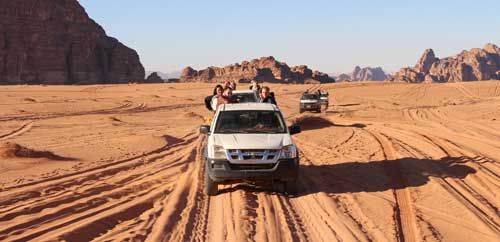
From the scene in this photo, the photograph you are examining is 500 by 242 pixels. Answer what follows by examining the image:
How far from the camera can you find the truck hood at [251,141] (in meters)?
9.80

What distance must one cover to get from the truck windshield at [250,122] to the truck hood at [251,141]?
Answer: 1.07 feet

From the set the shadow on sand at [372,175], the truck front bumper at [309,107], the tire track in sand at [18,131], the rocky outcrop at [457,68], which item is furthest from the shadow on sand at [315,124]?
the rocky outcrop at [457,68]

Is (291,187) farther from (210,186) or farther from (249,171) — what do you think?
(210,186)

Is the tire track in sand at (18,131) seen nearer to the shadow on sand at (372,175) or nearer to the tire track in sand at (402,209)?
the shadow on sand at (372,175)

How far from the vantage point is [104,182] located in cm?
1130

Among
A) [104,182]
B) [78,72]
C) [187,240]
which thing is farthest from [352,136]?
[78,72]

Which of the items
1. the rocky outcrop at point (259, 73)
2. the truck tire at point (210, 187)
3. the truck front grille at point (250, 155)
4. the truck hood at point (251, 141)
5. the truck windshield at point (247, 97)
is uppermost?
the rocky outcrop at point (259, 73)

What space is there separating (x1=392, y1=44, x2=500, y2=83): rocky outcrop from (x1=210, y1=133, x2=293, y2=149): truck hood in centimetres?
15699

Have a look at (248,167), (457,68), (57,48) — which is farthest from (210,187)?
(457,68)

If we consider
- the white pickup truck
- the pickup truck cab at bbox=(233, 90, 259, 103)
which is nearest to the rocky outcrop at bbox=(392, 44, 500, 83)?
the pickup truck cab at bbox=(233, 90, 259, 103)

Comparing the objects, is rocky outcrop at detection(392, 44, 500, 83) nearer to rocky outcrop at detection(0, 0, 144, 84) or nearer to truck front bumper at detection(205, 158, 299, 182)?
rocky outcrop at detection(0, 0, 144, 84)

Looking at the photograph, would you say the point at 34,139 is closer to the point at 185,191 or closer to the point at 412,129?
the point at 185,191

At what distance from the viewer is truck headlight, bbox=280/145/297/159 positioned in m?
9.85

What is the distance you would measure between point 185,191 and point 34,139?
1080 centimetres
